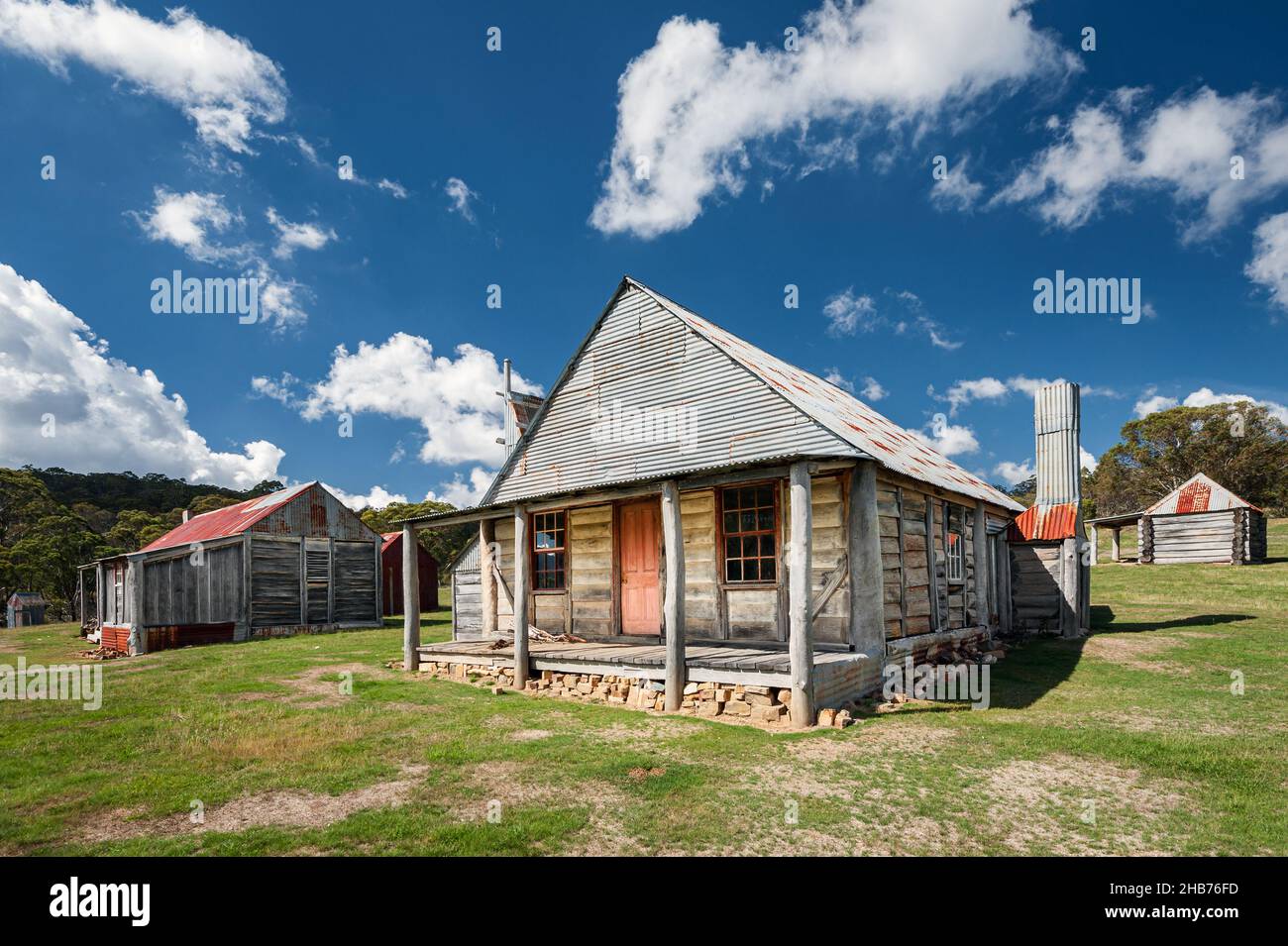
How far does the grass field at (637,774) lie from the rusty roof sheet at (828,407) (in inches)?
171

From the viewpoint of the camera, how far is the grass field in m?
5.20

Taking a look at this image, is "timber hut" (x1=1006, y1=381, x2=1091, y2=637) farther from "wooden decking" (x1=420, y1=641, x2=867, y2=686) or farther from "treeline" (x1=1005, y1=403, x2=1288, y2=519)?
"treeline" (x1=1005, y1=403, x2=1288, y2=519)

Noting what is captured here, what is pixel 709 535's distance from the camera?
1283 cm

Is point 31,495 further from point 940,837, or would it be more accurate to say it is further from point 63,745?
point 940,837

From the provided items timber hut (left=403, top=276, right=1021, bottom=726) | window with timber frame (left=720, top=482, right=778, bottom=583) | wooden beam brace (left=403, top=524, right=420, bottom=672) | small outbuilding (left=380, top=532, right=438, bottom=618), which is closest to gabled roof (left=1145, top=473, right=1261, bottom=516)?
timber hut (left=403, top=276, right=1021, bottom=726)

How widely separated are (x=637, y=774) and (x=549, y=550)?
9.28m

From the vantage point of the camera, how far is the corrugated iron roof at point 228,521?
25.6 meters

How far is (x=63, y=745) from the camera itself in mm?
8359

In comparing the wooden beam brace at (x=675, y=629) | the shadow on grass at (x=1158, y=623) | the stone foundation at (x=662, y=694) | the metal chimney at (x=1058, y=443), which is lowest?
the shadow on grass at (x=1158, y=623)

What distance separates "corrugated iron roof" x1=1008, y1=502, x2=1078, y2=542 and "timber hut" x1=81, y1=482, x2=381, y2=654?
2557 cm

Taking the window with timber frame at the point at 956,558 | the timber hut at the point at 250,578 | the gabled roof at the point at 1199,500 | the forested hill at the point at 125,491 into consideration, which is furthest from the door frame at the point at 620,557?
the forested hill at the point at 125,491

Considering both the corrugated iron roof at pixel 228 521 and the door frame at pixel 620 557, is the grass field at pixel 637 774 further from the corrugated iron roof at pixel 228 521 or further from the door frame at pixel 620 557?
the corrugated iron roof at pixel 228 521

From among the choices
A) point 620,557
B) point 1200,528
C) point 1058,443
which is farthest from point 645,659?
point 1200,528

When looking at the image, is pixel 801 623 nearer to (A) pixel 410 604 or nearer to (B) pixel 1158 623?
(A) pixel 410 604
